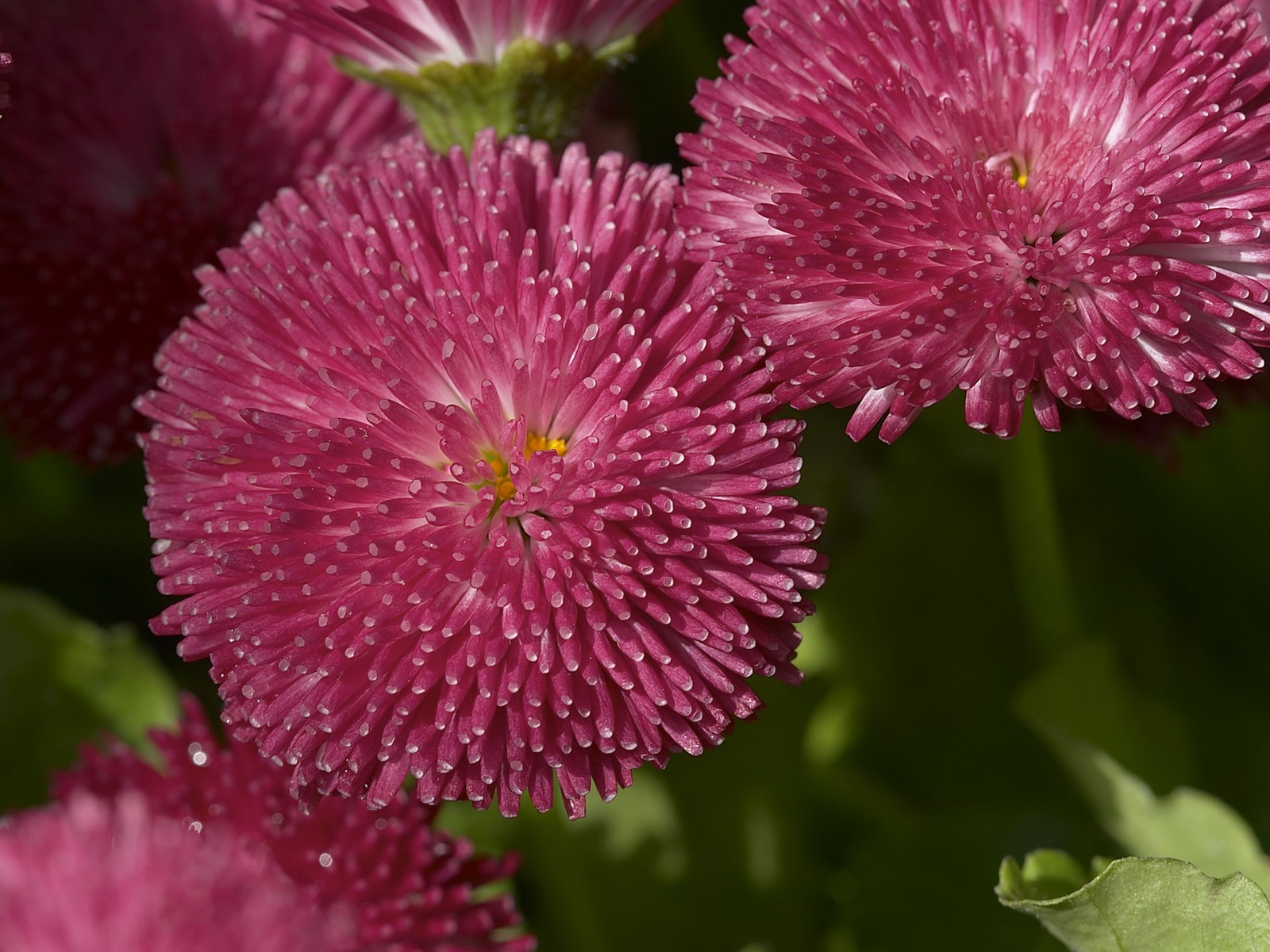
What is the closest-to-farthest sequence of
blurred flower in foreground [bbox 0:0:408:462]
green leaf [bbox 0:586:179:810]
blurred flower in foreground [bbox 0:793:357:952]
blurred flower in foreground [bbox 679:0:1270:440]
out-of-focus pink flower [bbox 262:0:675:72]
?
blurred flower in foreground [bbox 0:793:357:952] < blurred flower in foreground [bbox 679:0:1270:440] < out-of-focus pink flower [bbox 262:0:675:72] < blurred flower in foreground [bbox 0:0:408:462] < green leaf [bbox 0:586:179:810]

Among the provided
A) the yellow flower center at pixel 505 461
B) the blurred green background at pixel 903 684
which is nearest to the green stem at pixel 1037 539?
the blurred green background at pixel 903 684

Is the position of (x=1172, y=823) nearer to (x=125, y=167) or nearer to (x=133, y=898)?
(x=133, y=898)

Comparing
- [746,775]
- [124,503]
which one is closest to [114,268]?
[124,503]

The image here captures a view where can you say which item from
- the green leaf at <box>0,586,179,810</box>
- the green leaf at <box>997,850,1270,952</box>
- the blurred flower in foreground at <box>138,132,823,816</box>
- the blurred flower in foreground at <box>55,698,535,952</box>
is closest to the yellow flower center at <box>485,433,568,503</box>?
the blurred flower in foreground at <box>138,132,823,816</box>

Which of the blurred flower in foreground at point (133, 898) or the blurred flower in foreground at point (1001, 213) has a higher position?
the blurred flower in foreground at point (1001, 213)

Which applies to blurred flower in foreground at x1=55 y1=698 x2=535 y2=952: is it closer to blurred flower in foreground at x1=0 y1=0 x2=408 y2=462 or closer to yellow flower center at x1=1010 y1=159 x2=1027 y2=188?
blurred flower in foreground at x1=0 y1=0 x2=408 y2=462

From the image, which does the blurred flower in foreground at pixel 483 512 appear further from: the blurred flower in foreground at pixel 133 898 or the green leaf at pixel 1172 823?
the green leaf at pixel 1172 823
